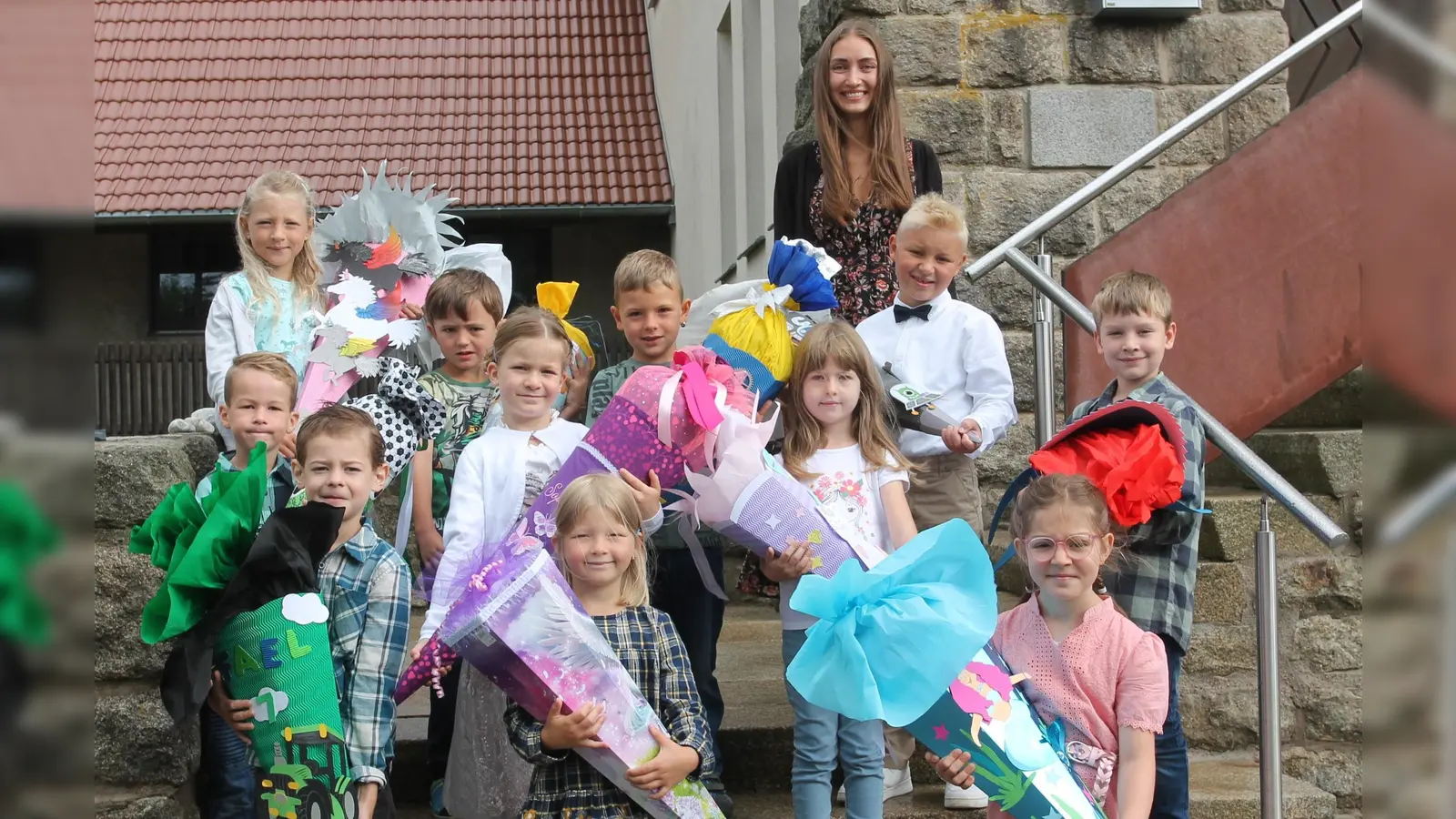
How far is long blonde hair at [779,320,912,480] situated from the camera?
3.30m

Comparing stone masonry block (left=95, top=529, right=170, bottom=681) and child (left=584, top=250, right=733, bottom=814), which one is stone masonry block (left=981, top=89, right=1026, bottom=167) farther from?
stone masonry block (left=95, top=529, right=170, bottom=681)

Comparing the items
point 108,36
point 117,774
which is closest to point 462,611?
point 117,774

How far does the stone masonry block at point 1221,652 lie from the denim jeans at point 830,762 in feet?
4.96

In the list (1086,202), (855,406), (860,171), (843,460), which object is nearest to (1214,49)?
(1086,202)

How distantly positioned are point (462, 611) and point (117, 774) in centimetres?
99

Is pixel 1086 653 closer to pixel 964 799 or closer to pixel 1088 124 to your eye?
pixel 964 799

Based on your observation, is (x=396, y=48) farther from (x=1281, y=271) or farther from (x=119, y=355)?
(x=1281, y=271)

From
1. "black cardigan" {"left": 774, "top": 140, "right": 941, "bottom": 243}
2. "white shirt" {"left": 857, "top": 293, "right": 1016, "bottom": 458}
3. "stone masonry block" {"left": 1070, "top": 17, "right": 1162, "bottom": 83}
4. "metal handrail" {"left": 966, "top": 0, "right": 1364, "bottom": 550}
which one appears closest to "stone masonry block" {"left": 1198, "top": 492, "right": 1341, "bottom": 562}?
"metal handrail" {"left": 966, "top": 0, "right": 1364, "bottom": 550}

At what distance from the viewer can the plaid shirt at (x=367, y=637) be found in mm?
2789

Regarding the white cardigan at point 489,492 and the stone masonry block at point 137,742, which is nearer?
the stone masonry block at point 137,742

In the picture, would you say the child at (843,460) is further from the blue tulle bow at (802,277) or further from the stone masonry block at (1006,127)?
the stone masonry block at (1006,127)

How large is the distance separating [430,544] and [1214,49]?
366cm

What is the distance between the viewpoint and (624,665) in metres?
2.78

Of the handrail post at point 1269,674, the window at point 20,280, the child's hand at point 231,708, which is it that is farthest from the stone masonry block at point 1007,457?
the window at point 20,280
